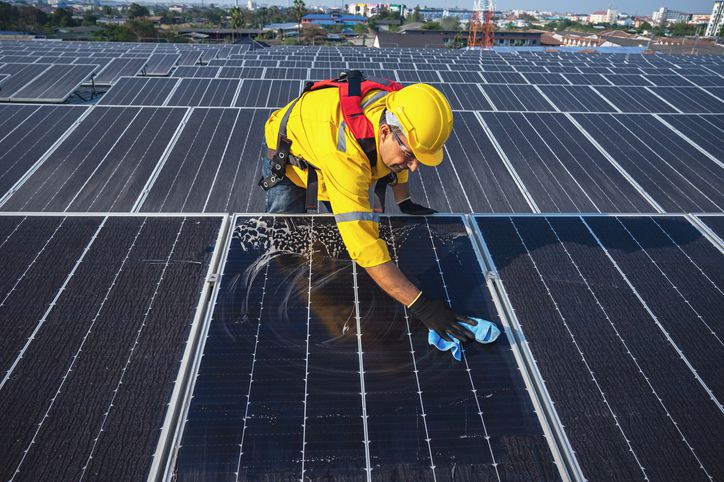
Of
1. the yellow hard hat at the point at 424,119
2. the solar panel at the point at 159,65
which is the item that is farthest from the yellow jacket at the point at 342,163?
the solar panel at the point at 159,65

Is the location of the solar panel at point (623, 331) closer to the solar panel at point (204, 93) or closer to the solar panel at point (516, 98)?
the solar panel at point (516, 98)

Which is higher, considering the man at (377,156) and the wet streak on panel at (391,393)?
the man at (377,156)

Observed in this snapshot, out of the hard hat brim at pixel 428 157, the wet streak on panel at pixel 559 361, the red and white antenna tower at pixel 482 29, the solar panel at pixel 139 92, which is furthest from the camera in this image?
the red and white antenna tower at pixel 482 29

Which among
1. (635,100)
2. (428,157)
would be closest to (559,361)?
(428,157)

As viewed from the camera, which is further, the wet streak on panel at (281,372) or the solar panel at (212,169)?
the solar panel at (212,169)

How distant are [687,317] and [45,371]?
223 inches

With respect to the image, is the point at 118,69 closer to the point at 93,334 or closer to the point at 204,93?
the point at 204,93

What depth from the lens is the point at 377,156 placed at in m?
4.25

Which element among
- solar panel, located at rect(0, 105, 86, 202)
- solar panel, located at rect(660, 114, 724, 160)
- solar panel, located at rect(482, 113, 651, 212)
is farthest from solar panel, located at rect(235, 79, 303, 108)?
solar panel, located at rect(660, 114, 724, 160)

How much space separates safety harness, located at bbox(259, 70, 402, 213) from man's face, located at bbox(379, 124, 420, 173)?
13 cm

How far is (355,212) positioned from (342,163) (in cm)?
Answer: 53

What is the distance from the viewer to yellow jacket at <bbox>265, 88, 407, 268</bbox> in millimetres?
3688

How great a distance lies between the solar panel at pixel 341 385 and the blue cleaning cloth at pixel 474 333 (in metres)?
0.07

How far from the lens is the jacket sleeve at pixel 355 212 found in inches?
144
